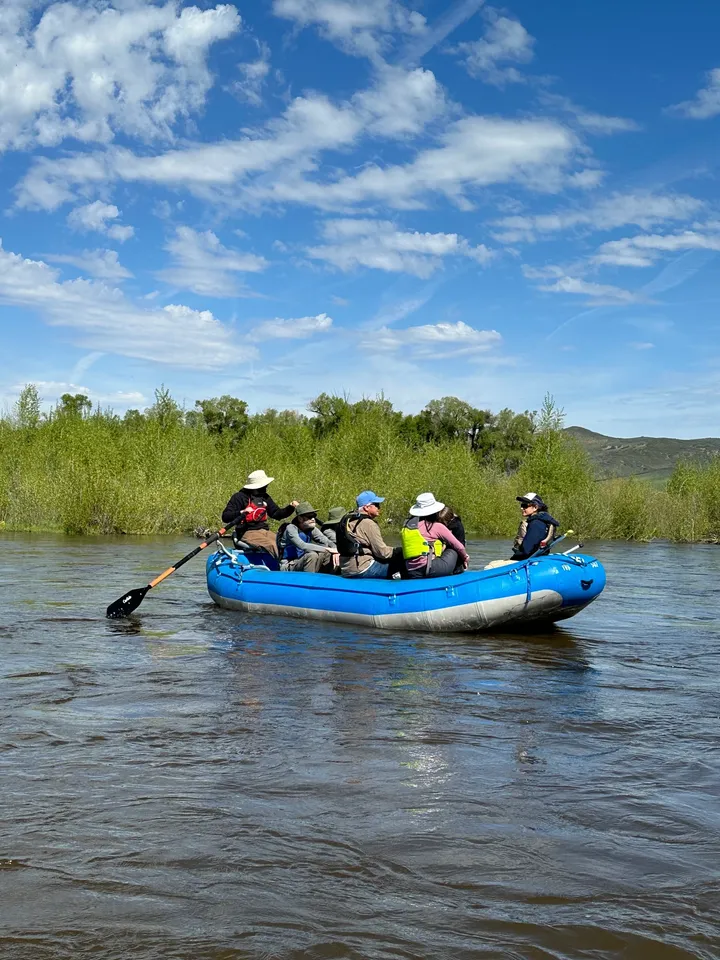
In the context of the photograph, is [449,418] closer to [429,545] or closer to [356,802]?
[429,545]

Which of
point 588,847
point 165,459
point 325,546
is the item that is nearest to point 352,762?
point 588,847

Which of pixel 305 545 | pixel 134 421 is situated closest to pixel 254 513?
pixel 305 545

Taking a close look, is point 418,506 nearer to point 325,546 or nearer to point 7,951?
point 325,546

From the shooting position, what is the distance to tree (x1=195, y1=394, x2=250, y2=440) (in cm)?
6606

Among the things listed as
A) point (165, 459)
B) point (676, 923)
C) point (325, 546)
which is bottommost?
point (676, 923)

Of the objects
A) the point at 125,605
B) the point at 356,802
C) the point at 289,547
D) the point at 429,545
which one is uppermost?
the point at 429,545

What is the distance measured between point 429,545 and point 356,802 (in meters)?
6.37

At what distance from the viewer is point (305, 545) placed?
1269cm

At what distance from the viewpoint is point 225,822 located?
4.68 meters

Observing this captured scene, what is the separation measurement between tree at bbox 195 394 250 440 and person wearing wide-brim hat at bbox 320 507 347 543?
173ft

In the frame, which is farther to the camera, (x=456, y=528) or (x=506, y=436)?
(x=506, y=436)

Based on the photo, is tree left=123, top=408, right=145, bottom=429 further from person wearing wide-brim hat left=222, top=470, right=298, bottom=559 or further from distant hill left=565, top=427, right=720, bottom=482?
distant hill left=565, top=427, right=720, bottom=482

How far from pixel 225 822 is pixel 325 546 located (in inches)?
318

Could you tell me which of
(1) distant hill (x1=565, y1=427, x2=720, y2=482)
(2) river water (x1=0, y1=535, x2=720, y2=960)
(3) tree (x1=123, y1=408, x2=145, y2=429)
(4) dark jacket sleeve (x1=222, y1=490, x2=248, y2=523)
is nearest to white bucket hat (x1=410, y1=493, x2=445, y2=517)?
(2) river water (x1=0, y1=535, x2=720, y2=960)
